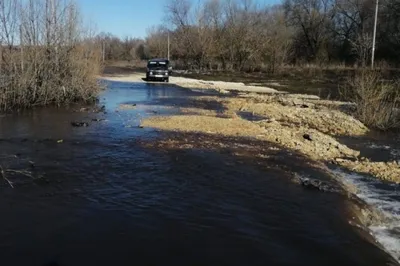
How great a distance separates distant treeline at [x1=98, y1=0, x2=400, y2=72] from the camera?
65125mm

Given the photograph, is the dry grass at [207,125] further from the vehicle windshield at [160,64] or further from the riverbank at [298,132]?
the vehicle windshield at [160,64]

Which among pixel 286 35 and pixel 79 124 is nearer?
pixel 79 124

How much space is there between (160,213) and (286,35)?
2736 inches

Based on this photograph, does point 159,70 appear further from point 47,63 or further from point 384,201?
point 384,201

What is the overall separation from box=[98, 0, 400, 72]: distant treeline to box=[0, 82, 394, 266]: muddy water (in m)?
52.2

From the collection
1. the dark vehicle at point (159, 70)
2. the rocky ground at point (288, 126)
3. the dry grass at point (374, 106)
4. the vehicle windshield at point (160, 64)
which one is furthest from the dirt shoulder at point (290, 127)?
the vehicle windshield at point (160, 64)

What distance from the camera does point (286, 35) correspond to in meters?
74.5

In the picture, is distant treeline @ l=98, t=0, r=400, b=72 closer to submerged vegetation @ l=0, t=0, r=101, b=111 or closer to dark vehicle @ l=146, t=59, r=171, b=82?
dark vehicle @ l=146, t=59, r=171, b=82

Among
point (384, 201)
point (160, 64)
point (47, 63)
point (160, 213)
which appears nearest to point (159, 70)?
point (160, 64)

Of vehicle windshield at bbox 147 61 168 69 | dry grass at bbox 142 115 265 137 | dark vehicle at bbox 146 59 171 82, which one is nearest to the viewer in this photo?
dry grass at bbox 142 115 265 137

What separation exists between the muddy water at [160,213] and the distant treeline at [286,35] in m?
52.2

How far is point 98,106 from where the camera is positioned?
25.2 metres

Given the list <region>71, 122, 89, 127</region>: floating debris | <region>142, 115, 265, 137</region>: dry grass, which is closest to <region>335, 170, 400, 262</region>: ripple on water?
<region>142, 115, 265, 137</region>: dry grass

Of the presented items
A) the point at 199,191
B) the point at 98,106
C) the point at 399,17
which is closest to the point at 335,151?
the point at 199,191
